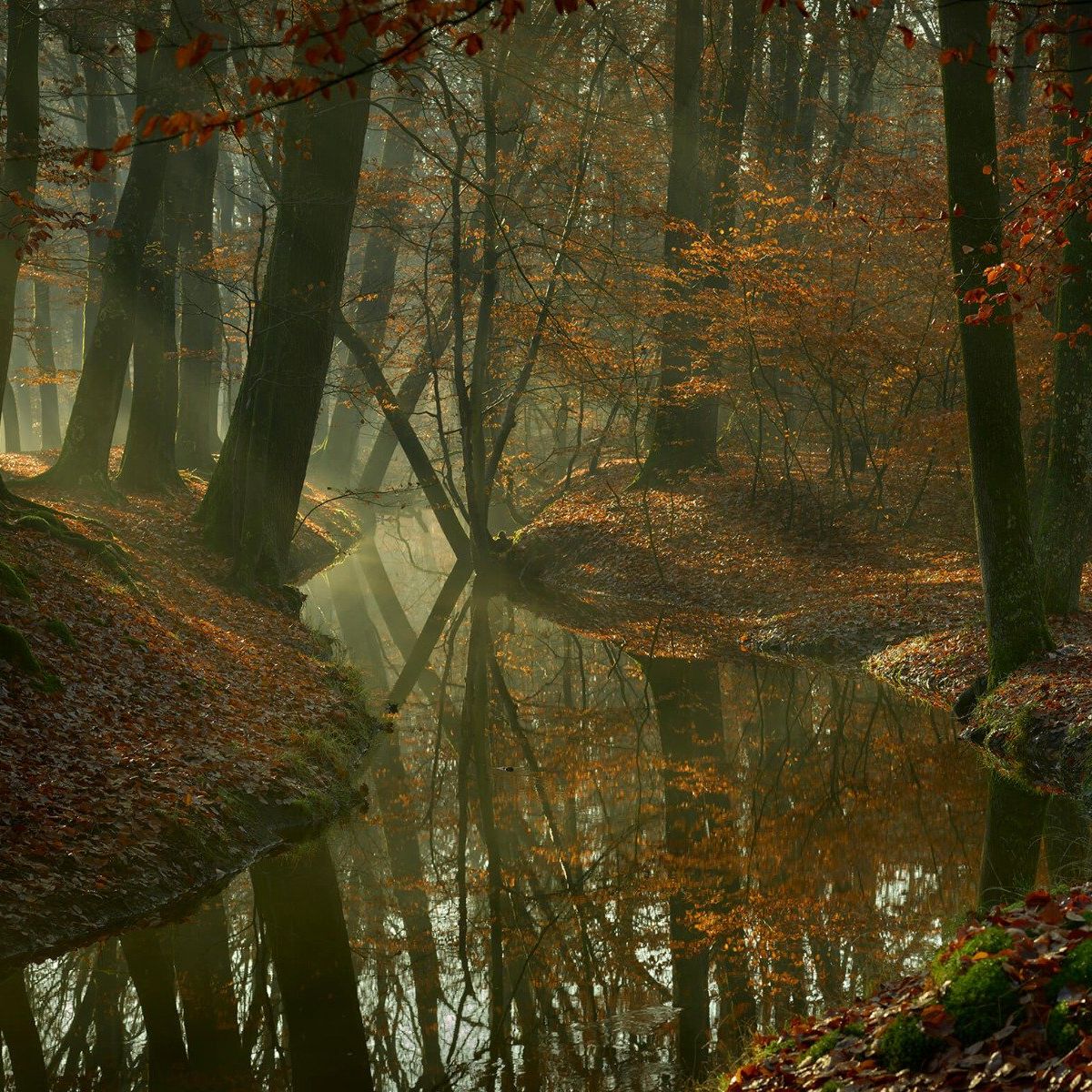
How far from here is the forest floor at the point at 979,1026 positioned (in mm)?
3873

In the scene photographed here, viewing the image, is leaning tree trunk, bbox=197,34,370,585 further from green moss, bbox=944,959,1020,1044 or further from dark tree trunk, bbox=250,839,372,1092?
green moss, bbox=944,959,1020,1044

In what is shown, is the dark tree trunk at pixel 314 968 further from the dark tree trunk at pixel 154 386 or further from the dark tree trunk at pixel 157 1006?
the dark tree trunk at pixel 154 386

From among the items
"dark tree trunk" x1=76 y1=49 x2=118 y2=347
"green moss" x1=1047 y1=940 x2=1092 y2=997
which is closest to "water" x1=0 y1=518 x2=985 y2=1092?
"green moss" x1=1047 y1=940 x2=1092 y2=997

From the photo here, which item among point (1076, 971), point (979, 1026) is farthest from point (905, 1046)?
point (1076, 971)

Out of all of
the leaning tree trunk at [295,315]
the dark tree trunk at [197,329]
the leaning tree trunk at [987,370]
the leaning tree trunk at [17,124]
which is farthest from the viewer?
the dark tree trunk at [197,329]

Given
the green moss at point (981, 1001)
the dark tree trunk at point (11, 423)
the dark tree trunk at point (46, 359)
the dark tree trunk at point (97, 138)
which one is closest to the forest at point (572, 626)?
the green moss at point (981, 1001)

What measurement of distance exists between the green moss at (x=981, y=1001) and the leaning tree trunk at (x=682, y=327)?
55.6ft

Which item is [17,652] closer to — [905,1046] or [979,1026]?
[905,1046]

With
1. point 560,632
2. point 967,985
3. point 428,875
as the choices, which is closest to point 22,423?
point 560,632

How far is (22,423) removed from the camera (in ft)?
174

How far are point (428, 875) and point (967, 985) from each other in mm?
5003

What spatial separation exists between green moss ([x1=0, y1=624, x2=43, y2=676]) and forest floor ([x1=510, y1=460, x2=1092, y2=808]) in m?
7.94

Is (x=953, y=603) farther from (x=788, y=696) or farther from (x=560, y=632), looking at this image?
(x=560, y=632)

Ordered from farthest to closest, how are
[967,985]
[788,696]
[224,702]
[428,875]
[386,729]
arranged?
[788,696]
[386,729]
[224,702]
[428,875]
[967,985]
